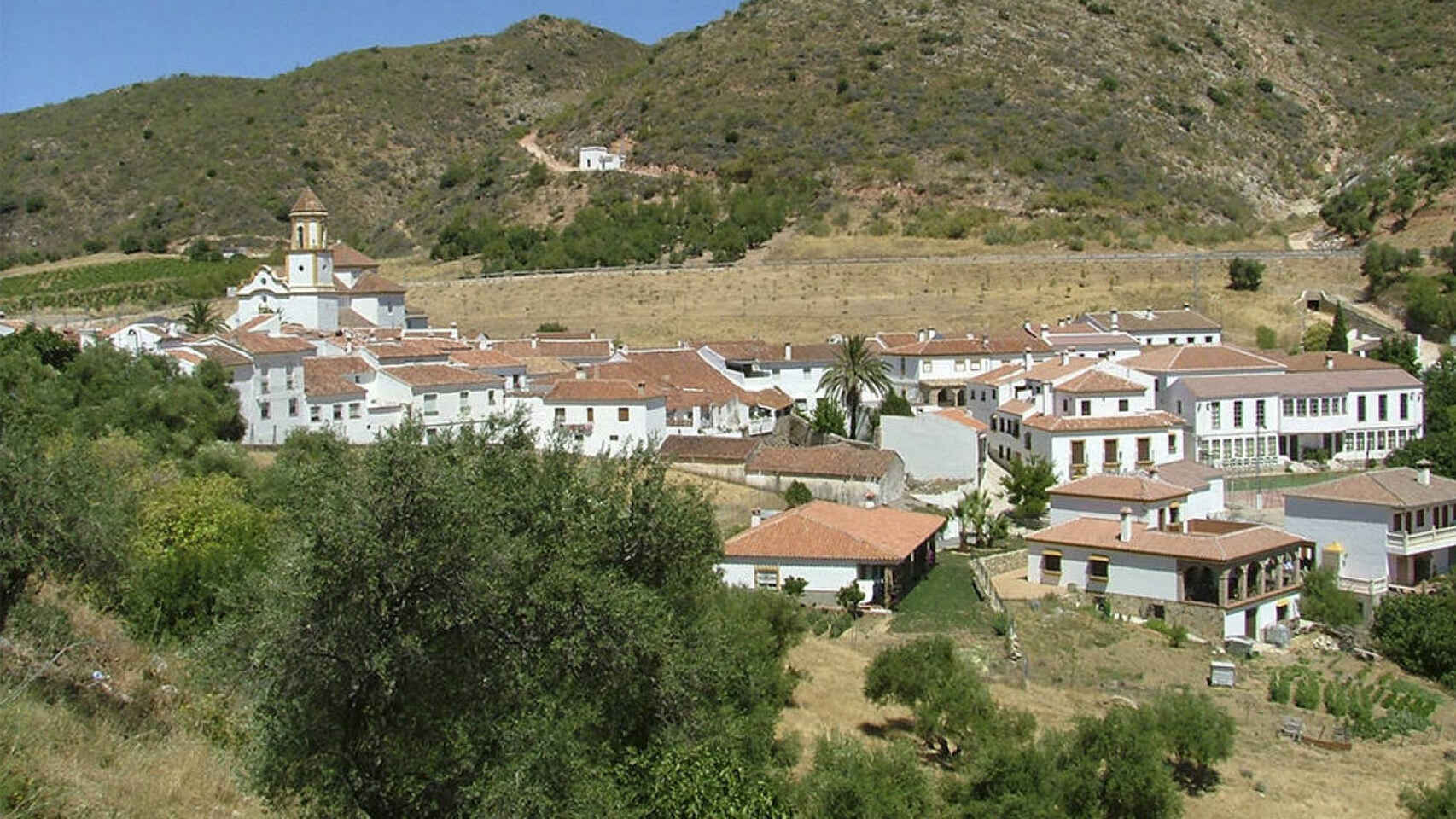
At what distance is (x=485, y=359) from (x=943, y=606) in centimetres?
2006

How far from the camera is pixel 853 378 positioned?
41531mm

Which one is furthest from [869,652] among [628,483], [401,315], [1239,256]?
[1239,256]

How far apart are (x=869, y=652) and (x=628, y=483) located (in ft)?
32.9

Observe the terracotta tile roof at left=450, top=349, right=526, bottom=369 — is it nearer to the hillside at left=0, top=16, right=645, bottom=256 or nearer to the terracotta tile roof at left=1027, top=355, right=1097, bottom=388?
the terracotta tile roof at left=1027, top=355, right=1097, bottom=388

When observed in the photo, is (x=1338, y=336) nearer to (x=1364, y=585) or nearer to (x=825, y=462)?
(x=1364, y=585)

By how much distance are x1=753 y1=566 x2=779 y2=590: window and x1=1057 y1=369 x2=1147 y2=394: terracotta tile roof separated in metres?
15.1

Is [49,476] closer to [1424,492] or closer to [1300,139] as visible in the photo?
[1424,492]

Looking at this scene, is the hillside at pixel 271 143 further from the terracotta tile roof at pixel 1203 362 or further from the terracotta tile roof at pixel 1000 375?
the terracotta tile roof at pixel 1203 362

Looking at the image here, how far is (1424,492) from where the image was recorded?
31.3 metres

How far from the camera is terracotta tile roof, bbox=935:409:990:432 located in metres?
37.8

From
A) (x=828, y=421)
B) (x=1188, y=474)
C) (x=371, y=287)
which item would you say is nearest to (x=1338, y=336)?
(x=1188, y=474)

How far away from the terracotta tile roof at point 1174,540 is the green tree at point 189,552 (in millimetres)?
17499

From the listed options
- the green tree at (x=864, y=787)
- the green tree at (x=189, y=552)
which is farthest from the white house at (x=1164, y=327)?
the green tree at (x=864, y=787)

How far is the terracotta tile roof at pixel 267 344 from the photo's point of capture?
3538cm
